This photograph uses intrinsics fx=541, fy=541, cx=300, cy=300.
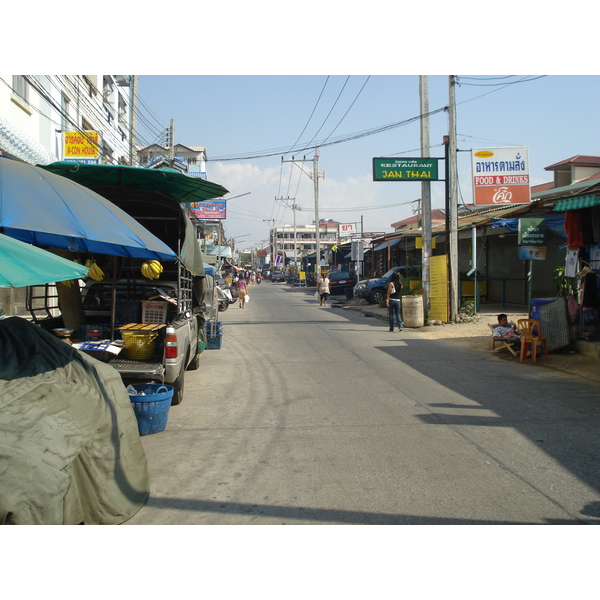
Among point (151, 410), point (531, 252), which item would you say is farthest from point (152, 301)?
point (531, 252)

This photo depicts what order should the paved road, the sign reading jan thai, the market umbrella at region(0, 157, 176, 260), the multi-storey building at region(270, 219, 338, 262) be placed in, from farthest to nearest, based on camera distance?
the multi-storey building at region(270, 219, 338, 262) → the sign reading jan thai → the market umbrella at region(0, 157, 176, 260) → the paved road

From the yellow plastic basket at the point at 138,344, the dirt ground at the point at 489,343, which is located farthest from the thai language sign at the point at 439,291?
the yellow plastic basket at the point at 138,344

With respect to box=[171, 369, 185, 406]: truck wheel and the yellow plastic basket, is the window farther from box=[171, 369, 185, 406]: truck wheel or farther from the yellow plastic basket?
box=[171, 369, 185, 406]: truck wheel

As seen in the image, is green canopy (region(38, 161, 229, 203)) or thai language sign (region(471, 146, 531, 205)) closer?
green canopy (region(38, 161, 229, 203))

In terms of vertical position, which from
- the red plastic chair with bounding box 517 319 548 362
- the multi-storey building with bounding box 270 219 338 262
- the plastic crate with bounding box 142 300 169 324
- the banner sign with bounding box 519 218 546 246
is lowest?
the red plastic chair with bounding box 517 319 548 362

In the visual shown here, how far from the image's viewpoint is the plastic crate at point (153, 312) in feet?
28.0

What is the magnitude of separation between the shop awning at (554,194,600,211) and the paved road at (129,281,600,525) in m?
3.17

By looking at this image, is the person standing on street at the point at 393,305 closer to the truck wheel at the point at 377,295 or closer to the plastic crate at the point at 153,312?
the plastic crate at the point at 153,312

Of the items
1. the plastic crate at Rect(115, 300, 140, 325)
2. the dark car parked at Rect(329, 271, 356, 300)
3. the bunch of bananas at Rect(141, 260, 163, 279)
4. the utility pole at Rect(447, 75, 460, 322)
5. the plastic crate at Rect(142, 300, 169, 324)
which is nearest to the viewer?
the bunch of bananas at Rect(141, 260, 163, 279)

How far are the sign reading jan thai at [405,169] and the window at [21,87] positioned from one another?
10787mm

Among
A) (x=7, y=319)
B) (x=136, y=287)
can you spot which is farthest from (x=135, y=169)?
(x=7, y=319)

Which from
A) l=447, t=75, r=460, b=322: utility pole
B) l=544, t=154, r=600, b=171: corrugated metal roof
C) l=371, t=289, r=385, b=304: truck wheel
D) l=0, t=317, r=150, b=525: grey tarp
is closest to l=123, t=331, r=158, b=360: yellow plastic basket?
l=0, t=317, r=150, b=525: grey tarp

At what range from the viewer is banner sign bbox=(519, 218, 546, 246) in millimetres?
15166

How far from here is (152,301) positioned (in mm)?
8703
